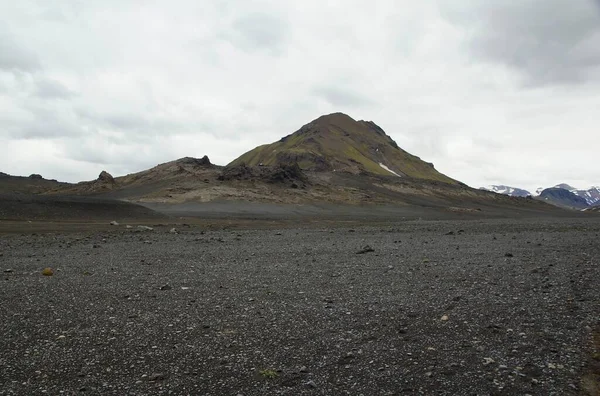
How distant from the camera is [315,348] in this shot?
27.2ft

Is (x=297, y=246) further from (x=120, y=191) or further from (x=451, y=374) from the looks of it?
(x=120, y=191)

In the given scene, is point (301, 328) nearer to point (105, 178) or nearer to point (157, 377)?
point (157, 377)

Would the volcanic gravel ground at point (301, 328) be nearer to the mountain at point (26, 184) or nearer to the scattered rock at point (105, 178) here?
the scattered rock at point (105, 178)

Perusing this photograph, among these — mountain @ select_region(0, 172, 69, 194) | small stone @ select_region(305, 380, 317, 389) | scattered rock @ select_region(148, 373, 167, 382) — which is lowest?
scattered rock @ select_region(148, 373, 167, 382)

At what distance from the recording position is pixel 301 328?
953 cm

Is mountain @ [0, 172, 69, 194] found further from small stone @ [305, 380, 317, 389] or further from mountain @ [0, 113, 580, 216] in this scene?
small stone @ [305, 380, 317, 389]

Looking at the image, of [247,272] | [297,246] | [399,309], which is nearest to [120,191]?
[297,246]

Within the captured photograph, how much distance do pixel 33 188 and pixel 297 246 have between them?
122178 mm

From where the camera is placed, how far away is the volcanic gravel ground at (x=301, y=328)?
22.5 feet

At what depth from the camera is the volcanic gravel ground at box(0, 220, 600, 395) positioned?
686cm

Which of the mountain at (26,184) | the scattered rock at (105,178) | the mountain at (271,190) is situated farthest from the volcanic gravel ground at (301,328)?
the mountain at (26,184)

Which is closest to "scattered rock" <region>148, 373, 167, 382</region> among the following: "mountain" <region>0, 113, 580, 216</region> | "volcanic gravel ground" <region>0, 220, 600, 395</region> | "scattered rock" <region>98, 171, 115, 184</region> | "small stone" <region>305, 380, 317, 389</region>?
"volcanic gravel ground" <region>0, 220, 600, 395</region>

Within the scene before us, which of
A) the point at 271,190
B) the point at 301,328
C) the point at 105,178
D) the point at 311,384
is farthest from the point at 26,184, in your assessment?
the point at 311,384

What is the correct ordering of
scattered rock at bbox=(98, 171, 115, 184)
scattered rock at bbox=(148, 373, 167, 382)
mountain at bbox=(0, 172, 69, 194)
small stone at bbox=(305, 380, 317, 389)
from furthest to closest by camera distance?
mountain at bbox=(0, 172, 69, 194), scattered rock at bbox=(98, 171, 115, 184), scattered rock at bbox=(148, 373, 167, 382), small stone at bbox=(305, 380, 317, 389)
